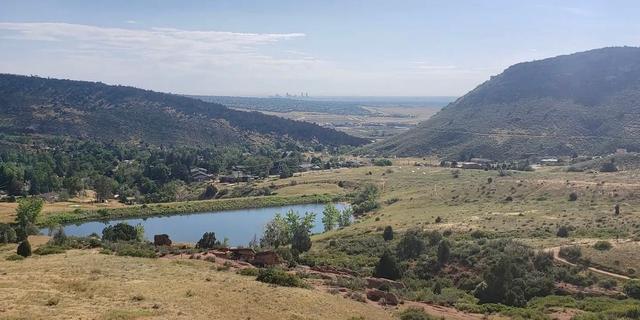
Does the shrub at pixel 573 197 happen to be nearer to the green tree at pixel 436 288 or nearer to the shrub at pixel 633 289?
the shrub at pixel 633 289

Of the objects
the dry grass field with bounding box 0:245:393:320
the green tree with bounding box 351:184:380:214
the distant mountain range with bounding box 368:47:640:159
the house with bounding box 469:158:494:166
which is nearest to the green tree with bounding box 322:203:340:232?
the green tree with bounding box 351:184:380:214

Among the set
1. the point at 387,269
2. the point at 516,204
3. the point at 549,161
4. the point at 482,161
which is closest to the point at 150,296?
the point at 387,269

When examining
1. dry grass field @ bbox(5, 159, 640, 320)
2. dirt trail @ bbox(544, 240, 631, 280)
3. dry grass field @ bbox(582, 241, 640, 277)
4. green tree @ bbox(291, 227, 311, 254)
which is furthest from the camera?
green tree @ bbox(291, 227, 311, 254)

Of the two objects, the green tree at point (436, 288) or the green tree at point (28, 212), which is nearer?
the green tree at point (436, 288)

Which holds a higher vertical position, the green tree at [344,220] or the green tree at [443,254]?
the green tree at [443,254]

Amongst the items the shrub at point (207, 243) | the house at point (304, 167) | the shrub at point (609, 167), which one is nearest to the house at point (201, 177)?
the house at point (304, 167)

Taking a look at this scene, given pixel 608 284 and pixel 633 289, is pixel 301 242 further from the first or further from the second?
pixel 633 289

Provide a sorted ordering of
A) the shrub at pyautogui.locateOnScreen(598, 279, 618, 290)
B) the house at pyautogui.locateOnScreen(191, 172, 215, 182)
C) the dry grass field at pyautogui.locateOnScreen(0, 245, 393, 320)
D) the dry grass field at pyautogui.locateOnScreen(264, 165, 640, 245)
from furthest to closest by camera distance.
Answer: the house at pyautogui.locateOnScreen(191, 172, 215, 182) → the dry grass field at pyautogui.locateOnScreen(264, 165, 640, 245) → the shrub at pyautogui.locateOnScreen(598, 279, 618, 290) → the dry grass field at pyautogui.locateOnScreen(0, 245, 393, 320)

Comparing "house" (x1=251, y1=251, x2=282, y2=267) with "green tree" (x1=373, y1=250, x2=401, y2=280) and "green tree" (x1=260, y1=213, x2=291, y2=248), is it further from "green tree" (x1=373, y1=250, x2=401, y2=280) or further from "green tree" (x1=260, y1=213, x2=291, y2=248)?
"green tree" (x1=260, y1=213, x2=291, y2=248)
